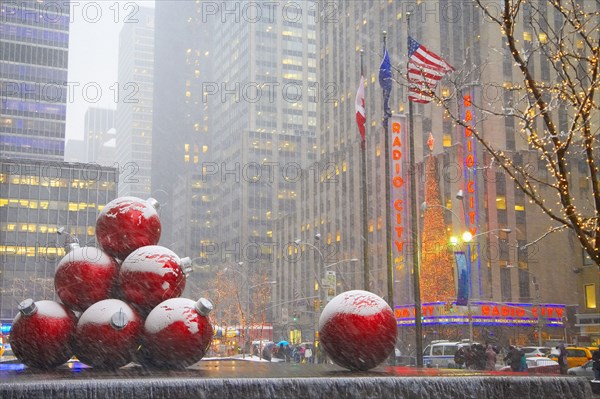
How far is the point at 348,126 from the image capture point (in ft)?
351

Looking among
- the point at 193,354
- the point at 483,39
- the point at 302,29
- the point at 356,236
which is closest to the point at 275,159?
the point at 302,29

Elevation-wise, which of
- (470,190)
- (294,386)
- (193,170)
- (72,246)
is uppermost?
(193,170)

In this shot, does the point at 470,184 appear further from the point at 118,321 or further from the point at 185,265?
the point at 118,321

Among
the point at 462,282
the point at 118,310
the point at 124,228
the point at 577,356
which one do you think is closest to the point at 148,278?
the point at 118,310

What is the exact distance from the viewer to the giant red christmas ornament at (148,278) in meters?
10.2

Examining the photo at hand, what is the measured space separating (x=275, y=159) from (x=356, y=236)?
167 ft

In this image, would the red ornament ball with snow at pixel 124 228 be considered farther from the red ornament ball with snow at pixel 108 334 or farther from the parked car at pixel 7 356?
the parked car at pixel 7 356

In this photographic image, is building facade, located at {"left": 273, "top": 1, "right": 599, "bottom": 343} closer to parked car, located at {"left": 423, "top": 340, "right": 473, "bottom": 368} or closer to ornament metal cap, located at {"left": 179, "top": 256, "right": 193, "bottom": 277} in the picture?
parked car, located at {"left": 423, "top": 340, "right": 473, "bottom": 368}

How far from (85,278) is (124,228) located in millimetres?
923

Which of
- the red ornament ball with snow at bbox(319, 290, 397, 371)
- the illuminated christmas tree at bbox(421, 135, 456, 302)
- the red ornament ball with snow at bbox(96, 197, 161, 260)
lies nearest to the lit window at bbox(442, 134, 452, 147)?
the illuminated christmas tree at bbox(421, 135, 456, 302)

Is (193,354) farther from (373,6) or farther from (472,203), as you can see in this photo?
(373,6)

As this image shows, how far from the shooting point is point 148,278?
1014cm

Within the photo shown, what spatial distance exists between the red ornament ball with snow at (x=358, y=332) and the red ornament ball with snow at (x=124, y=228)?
9.61ft

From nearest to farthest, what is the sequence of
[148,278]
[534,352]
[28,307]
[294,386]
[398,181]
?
1. [294,386]
2. [28,307]
3. [148,278]
4. [534,352]
5. [398,181]
